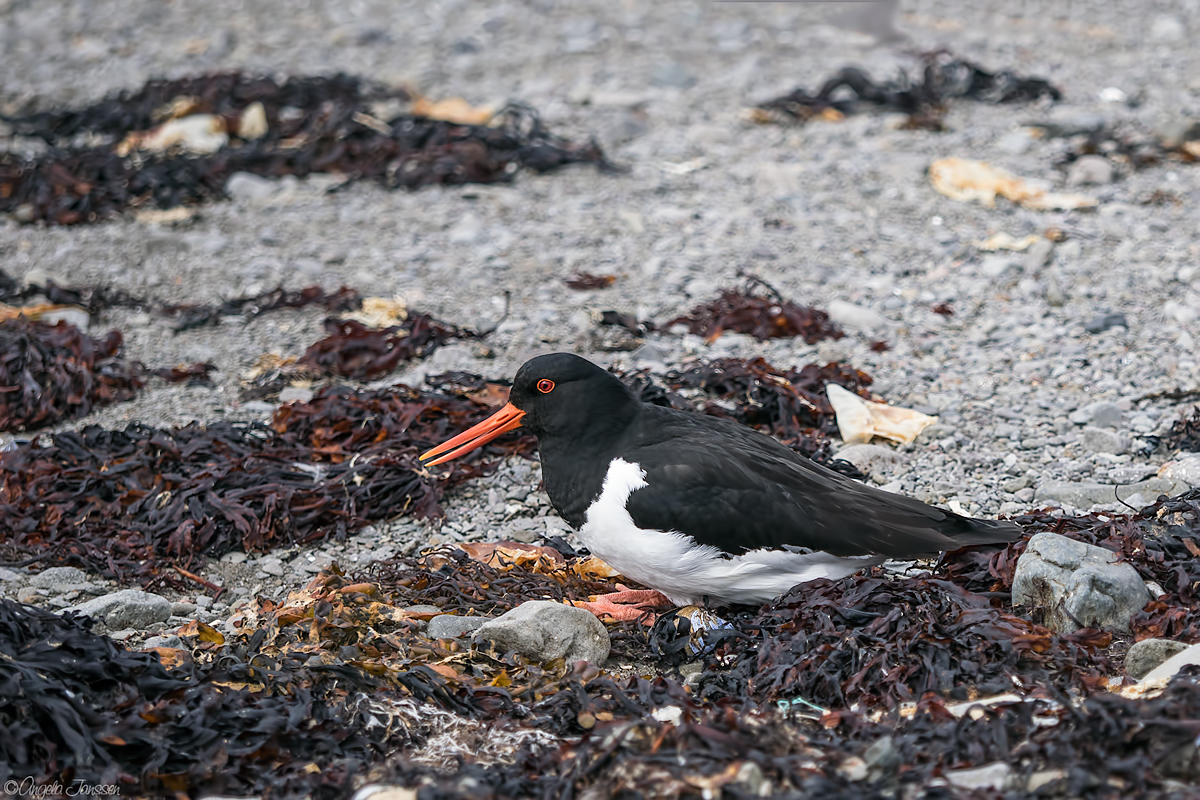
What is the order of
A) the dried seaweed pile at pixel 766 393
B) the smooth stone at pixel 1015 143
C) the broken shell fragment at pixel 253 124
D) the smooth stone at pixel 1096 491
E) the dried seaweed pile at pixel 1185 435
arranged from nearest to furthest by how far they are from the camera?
the smooth stone at pixel 1096 491 → the dried seaweed pile at pixel 1185 435 → the dried seaweed pile at pixel 766 393 → the smooth stone at pixel 1015 143 → the broken shell fragment at pixel 253 124

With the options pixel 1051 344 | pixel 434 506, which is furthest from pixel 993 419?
pixel 434 506

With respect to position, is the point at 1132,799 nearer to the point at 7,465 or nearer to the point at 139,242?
the point at 7,465

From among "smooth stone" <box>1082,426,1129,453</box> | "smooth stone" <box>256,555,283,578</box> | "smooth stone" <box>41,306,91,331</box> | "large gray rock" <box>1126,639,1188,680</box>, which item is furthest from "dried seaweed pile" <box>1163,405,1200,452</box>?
"smooth stone" <box>41,306,91,331</box>

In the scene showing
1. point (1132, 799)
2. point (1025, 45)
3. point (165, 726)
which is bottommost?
point (165, 726)

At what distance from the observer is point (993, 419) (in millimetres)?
5961

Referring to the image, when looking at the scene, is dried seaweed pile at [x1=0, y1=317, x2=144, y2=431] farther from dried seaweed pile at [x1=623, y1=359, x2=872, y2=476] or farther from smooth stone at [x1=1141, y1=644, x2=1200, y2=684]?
smooth stone at [x1=1141, y1=644, x2=1200, y2=684]

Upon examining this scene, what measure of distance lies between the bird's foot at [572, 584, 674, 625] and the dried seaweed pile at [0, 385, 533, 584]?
1090mm

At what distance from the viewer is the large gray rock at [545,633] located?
4156 millimetres

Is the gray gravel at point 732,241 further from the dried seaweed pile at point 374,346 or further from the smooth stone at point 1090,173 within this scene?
the dried seaweed pile at point 374,346

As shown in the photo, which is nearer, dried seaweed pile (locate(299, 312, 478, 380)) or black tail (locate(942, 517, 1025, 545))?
black tail (locate(942, 517, 1025, 545))

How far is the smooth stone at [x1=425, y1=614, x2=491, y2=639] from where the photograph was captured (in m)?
4.34

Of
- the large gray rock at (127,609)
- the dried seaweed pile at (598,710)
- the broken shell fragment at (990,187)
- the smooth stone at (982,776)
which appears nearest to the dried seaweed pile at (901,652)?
the dried seaweed pile at (598,710)

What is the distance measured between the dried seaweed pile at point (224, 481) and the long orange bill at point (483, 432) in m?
0.59

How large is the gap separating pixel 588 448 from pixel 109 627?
197cm
